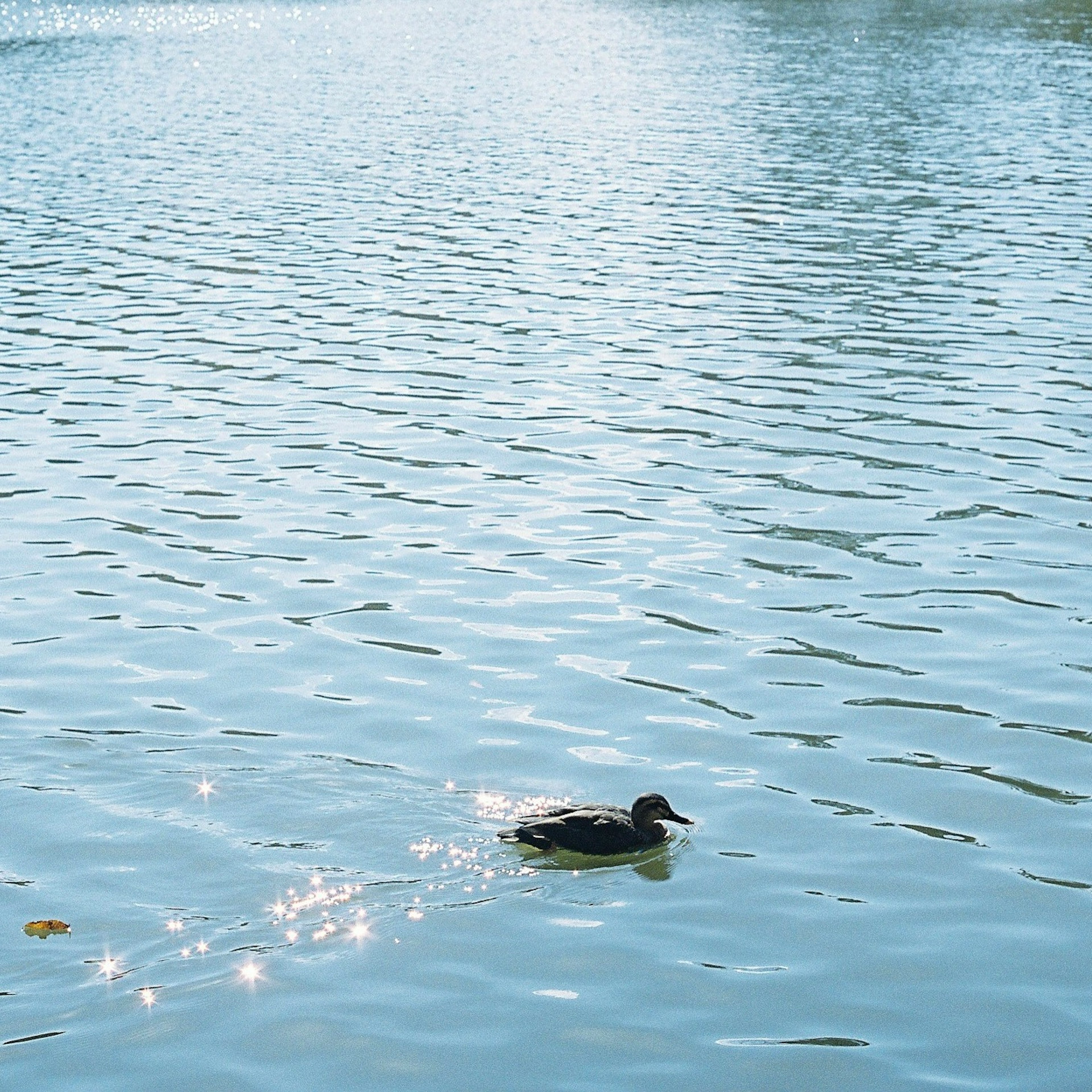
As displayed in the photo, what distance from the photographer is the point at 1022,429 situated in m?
21.3

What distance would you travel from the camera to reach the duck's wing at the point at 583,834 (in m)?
10.7

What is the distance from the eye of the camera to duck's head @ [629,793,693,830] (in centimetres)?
1088

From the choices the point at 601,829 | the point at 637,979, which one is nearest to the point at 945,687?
the point at 601,829

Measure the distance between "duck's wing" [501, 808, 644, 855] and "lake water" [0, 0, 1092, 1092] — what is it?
0.56 feet

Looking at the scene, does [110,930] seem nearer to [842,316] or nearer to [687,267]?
[842,316]

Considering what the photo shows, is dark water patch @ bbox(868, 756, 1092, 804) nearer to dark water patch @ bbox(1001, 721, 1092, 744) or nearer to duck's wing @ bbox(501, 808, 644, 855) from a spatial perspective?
dark water patch @ bbox(1001, 721, 1092, 744)

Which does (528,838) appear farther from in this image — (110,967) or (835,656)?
(835,656)

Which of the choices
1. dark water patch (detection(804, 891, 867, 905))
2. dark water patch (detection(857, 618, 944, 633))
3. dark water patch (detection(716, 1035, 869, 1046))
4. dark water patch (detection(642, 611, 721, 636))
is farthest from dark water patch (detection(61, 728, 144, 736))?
dark water patch (detection(857, 618, 944, 633))

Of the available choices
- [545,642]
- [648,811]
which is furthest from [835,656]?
[648,811]

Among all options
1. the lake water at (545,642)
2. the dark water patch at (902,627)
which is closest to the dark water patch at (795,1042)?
the lake water at (545,642)

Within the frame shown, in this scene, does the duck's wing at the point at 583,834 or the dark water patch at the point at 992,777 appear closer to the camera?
the duck's wing at the point at 583,834

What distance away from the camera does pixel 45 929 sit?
979cm

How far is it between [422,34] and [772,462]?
246 feet

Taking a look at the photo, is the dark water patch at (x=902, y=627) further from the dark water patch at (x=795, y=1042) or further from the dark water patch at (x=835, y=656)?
the dark water patch at (x=795, y=1042)
